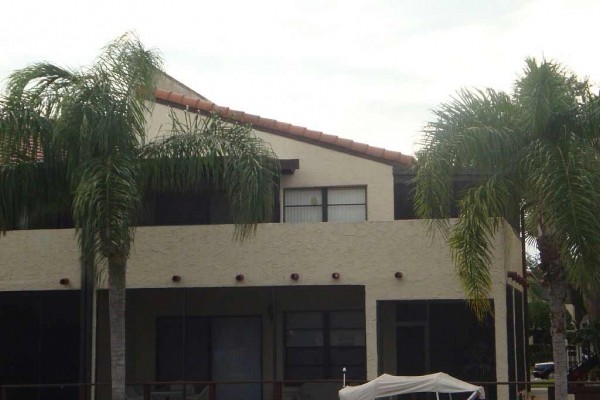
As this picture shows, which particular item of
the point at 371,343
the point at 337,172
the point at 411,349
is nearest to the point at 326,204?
the point at 337,172

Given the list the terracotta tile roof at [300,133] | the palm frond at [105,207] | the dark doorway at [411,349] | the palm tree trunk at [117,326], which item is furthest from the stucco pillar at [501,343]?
the palm frond at [105,207]

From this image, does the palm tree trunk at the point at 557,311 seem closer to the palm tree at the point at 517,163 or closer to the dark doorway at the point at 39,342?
the palm tree at the point at 517,163

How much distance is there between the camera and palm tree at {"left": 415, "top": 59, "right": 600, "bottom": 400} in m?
16.8

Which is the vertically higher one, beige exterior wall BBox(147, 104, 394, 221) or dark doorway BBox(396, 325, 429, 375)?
beige exterior wall BBox(147, 104, 394, 221)

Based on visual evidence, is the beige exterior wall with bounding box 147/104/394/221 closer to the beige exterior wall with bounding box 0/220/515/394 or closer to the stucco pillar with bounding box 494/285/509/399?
the beige exterior wall with bounding box 0/220/515/394

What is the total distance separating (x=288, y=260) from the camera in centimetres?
2184

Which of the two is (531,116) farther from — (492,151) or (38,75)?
(38,75)

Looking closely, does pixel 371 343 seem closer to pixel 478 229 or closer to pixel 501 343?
pixel 501 343

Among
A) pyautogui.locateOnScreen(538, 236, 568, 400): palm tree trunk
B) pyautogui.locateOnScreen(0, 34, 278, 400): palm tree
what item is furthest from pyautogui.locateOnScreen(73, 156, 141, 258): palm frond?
pyautogui.locateOnScreen(538, 236, 568, 400): palm tree trunk

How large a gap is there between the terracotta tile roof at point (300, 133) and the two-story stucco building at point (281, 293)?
0.10ft

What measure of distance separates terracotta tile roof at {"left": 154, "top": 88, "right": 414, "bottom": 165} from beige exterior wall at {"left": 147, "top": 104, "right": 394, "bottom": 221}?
0.12 m

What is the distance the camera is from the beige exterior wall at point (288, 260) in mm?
21219

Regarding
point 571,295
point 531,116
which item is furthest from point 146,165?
point 571,295

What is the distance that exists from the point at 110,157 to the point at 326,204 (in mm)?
6295
